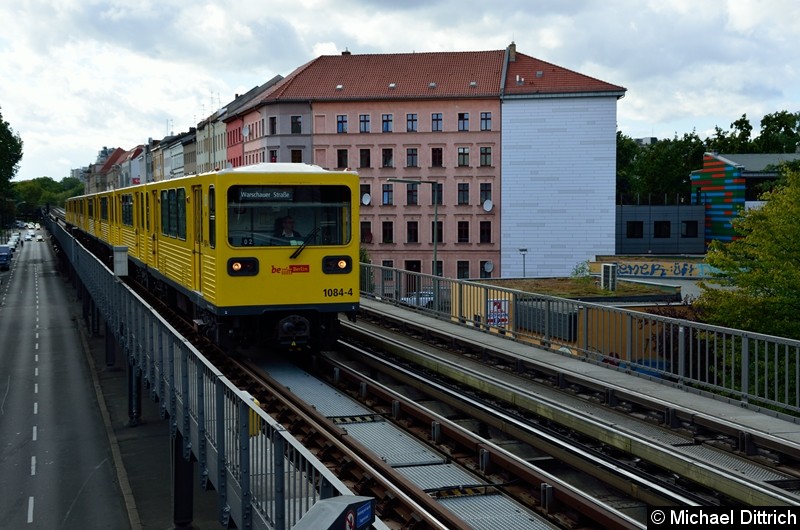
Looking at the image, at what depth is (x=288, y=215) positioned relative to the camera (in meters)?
15.5

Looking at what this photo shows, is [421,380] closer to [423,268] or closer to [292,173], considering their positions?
[292,173]

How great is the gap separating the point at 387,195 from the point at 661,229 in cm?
1913

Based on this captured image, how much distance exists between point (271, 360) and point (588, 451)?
737 cm

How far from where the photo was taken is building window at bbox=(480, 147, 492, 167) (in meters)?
68.1

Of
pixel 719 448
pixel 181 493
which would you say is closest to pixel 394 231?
pixel 181 493

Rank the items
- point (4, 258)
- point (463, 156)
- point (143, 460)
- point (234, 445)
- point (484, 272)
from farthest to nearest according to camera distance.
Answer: point (4, 258), point (463, 156), point (484, 272), point (143, 460), point (234, 445)

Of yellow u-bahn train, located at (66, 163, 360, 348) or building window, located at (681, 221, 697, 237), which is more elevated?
yellow u-bahn train, located at (66, 163, 360, 348)

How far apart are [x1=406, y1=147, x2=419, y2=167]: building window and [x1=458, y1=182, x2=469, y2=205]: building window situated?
344cm

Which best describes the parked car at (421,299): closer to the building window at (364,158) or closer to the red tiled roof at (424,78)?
the red tiled roof at (424,78)

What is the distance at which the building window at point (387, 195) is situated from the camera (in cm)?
6950

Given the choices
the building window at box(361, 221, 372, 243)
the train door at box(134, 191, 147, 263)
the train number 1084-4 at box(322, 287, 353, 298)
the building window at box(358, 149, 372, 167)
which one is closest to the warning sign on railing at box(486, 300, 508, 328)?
the train number 1084-4 at box(322, 287, 353, 298)

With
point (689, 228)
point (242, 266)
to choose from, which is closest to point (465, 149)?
point (689, 228)

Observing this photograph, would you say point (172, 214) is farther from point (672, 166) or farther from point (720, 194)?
point (672, 166)

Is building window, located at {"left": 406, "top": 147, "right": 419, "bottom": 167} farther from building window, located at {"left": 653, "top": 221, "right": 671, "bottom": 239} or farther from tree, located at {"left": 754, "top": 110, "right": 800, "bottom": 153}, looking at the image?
tree, located at {"left": 754, "top": 110, "right": 800, "bottom": 153}
